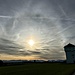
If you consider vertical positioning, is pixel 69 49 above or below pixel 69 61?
above

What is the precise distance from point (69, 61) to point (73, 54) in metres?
5.40

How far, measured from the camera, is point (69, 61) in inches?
4016

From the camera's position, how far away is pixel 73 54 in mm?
103062

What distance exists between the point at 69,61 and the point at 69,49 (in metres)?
8.20

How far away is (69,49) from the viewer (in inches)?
4134

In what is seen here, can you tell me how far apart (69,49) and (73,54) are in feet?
14.2
